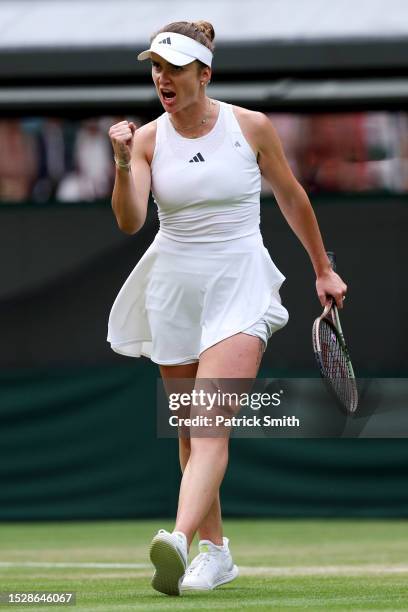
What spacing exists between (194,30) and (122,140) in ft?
1.98

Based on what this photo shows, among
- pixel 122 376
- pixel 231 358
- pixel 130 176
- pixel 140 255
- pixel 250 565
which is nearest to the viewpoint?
pixel 130 176

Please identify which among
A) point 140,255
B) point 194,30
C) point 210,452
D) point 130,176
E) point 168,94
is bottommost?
point 140,255

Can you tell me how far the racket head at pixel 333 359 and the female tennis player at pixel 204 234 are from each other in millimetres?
138

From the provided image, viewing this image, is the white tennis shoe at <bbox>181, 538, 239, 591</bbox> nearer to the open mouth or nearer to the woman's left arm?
the woman's left arm

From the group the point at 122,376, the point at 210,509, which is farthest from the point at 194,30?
the point at 122,376

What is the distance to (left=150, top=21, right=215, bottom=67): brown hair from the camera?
229 inches

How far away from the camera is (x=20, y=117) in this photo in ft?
43.9

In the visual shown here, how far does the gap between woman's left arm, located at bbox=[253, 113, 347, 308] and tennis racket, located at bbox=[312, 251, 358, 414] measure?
7 centimetres

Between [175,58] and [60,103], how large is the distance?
7.56 meters

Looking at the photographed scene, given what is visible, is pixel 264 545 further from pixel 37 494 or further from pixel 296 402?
pixel 37 494

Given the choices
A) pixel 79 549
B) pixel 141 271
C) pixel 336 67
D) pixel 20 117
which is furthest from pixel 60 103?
pixel 141 271

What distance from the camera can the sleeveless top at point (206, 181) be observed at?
5.88 m

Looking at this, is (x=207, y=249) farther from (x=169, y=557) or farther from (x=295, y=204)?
(x=169, y=557)

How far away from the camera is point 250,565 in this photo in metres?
7.72
